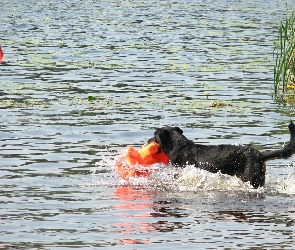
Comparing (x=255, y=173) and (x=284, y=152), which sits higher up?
(x=284, y=152)

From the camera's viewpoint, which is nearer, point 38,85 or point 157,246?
point 157,246

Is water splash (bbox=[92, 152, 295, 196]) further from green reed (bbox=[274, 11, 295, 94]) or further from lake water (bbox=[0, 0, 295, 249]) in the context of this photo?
green reed (bbox=[274, 11, 295, 94])

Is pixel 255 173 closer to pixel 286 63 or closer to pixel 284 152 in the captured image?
pixel 284 152

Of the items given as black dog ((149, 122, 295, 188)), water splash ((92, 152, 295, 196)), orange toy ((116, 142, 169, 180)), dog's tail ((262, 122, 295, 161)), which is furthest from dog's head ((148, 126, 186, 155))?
dog's tail ((262, 122, 295, 161))

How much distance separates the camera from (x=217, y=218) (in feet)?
31.8

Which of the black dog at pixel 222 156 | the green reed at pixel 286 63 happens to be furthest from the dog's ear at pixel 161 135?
the green reed at pixel 286 63

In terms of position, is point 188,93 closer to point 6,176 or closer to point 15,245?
point 6,176

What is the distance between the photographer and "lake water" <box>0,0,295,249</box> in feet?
29.9

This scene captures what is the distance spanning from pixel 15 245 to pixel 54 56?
54.1 ft

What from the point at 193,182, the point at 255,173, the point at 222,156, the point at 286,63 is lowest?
the point at 193,182

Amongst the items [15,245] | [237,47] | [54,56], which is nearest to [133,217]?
[15,245]

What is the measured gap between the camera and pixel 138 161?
11602mm

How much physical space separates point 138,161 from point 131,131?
124 inches

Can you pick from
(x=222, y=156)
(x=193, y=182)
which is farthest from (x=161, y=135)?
(x=222, y=156)
